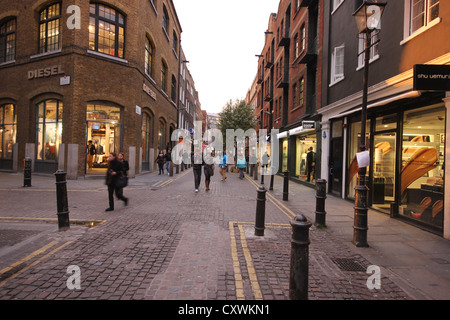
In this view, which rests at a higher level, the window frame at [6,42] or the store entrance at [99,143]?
the window frame at [6,42]

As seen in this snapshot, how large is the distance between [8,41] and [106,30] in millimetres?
7716

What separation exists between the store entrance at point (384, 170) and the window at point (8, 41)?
20.8 meters

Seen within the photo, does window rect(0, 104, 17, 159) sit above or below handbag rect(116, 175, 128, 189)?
above

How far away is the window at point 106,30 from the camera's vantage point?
14.7 m

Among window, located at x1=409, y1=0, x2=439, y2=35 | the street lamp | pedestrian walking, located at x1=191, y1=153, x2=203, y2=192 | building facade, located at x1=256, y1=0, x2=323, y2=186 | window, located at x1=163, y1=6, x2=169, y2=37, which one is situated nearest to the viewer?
the street lamp

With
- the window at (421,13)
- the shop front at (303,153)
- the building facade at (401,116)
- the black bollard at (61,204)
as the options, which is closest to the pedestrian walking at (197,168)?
the shop front at (303,153)

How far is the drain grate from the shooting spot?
4066 millimetres

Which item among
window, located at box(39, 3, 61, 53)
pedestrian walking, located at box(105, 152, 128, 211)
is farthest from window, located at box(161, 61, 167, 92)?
pedestrian walking, located at box(105, 152, 128, 211)

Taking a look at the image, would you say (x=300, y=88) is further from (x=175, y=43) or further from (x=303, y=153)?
(x=175, y=43)

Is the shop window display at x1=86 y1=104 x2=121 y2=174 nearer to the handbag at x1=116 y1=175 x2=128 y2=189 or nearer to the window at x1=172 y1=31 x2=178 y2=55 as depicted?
the handbag at x1=116 y1=175 x2=128 y2=189

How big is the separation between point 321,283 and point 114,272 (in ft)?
8.97

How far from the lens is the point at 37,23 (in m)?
15.7

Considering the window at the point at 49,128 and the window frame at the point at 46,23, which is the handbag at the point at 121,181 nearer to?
the window at the point at 49,128
